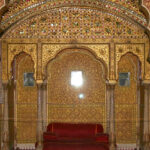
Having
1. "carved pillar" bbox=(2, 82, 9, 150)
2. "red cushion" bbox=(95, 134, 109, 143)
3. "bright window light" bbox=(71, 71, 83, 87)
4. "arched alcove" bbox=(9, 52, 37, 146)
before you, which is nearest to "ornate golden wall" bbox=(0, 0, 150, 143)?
"carved pillar" bbox=(2, 82, 9, 150)

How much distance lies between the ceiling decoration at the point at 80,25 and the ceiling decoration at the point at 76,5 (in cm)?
22

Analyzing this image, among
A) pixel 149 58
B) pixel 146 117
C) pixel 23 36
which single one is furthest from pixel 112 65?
pixel 23 36

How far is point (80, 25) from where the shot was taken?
23.7 ft

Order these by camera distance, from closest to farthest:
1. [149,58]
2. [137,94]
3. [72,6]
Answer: [149,58] < [72,6] < [137,94]

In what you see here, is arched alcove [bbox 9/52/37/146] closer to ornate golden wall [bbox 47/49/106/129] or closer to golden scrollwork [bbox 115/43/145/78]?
ornate golden wall [bbox 47/49/106/129]

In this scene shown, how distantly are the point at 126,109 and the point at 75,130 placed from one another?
5.39 feet

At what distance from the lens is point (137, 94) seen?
829cm

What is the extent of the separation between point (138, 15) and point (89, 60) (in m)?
2.12

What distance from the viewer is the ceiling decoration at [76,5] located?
22.4ft

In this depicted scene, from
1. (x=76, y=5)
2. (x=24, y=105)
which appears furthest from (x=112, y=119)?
(x=76, y=5)

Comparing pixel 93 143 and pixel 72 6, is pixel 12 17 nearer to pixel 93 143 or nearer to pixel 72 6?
pixel 72 6

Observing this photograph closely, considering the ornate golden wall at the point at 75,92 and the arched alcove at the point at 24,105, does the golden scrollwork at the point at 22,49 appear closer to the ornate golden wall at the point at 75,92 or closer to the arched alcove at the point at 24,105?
the arched alcove at the point at 24,105

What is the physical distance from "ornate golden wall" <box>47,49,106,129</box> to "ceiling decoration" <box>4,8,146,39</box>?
4.17ft

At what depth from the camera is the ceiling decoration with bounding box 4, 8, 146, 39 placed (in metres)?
7.21
